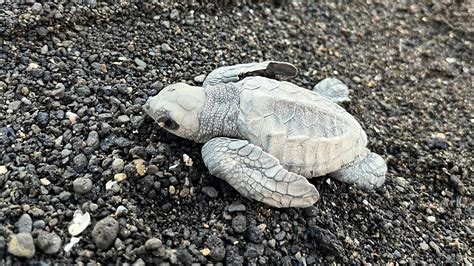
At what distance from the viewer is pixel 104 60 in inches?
95.0

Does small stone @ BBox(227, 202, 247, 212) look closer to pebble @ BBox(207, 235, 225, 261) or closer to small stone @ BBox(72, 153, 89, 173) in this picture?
pebble @ BBox(207, 235, 225, 261)

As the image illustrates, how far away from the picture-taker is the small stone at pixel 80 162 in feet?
6.54

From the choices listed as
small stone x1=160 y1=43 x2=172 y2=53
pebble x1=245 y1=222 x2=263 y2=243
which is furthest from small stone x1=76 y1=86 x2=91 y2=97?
pebble x1=245 y1=222 x2=263 y2=243

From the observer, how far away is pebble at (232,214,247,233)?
1920 millimetres

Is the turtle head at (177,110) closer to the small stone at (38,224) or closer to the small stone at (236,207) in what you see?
the small stone at (236,207)

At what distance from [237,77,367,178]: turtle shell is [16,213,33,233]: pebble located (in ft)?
2.92

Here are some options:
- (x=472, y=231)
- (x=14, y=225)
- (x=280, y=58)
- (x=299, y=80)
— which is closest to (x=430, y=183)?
(x=472, y=231)

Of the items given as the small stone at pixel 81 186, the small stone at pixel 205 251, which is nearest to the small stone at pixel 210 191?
the small stone at pixel 205 251

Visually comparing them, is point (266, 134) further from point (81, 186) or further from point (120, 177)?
point (81, 186)

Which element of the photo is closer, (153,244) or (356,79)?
(153,244)

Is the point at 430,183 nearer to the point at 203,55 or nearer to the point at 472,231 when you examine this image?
the point at 472,231

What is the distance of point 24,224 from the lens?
5.80 feet

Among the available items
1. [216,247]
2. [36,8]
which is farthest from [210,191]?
[36,8]

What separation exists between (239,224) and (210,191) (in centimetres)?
19
